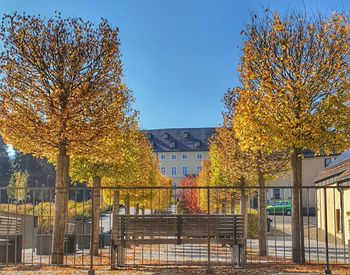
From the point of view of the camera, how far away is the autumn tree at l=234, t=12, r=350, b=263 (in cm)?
1275

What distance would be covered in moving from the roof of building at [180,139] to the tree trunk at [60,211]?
9391 cm

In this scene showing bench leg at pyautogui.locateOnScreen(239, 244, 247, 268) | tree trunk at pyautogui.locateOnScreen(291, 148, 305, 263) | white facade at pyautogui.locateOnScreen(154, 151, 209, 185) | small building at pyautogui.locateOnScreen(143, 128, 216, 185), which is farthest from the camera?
small building at pyautogui.locateOnScreen(143, 128, 216, 185)

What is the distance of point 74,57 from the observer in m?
12.9

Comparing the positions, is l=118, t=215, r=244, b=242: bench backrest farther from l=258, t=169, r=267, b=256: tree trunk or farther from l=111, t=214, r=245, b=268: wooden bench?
l=258, t=169, r=267, b=256: tree trunk

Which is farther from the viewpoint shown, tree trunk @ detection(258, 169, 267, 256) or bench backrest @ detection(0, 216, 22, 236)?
tree trunk @ detection(258, 169, 267, 256)

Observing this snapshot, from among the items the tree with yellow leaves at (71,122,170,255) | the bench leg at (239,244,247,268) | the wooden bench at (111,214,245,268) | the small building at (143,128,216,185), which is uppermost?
the small building at (143,128,216,185)

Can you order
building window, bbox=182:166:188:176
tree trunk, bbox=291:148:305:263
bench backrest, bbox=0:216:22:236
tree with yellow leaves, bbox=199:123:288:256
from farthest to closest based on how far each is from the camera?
building window, bbox=182:166:188:176 < tree with yellow leaves, bbox=199:123:288:256 < bench backrest, bbox=0:216:22:236 < tree trunk, bbox=291:148:305:263

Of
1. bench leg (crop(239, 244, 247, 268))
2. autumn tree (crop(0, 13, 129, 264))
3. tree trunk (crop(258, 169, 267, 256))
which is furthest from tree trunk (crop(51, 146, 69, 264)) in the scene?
tree trunk (crop(258, 169, 267, 256))

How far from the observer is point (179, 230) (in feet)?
37.6

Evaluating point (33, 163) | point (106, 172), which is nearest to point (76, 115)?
point (106, 172)

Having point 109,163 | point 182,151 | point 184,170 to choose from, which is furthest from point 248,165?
point 184,170

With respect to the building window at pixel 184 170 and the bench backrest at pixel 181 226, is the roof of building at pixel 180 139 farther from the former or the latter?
the bench backrest at pixel 181 226

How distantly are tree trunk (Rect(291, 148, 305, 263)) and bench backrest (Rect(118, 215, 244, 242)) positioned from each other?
5.34 feet

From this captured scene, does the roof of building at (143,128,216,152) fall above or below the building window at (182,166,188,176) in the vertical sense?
above
